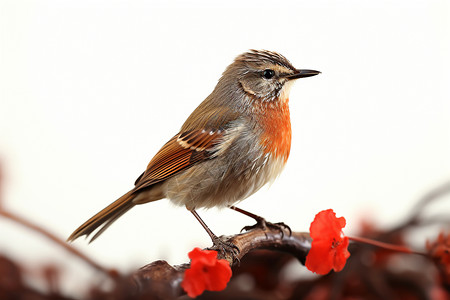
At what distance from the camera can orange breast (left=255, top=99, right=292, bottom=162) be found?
6.76 ft

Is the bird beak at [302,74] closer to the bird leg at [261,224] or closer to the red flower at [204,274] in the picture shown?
the bird leg at [261,224]

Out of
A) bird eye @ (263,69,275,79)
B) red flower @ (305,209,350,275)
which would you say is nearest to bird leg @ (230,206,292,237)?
red flower @ (305,209,350,275)

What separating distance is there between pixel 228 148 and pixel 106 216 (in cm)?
58

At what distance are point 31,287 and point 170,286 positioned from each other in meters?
0.30

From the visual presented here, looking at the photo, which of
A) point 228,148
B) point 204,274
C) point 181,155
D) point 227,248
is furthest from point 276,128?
point 204,274

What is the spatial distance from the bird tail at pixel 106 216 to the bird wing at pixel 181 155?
8 cm

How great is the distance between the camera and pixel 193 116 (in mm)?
2262

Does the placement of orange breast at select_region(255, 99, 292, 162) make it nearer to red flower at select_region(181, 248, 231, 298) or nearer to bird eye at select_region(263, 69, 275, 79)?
bird eye at select_region(263, 69, 275, 79)

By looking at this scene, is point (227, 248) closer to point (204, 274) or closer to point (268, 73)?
point (204, 274)

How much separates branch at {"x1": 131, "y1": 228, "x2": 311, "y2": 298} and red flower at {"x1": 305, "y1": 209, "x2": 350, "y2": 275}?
14 cm

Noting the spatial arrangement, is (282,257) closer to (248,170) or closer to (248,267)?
(248,267)

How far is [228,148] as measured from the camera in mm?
2023

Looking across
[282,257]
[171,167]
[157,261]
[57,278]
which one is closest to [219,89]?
[171,167]

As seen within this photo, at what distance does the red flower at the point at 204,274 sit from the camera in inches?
39.0
